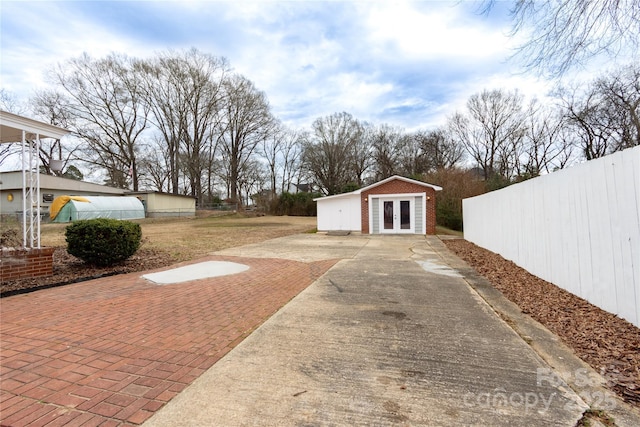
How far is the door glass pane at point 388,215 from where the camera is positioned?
56.9ft

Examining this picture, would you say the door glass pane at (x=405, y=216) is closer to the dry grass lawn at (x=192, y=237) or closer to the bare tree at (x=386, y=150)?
the dry grass lawn at (x=192, y=237)

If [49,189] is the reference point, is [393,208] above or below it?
below

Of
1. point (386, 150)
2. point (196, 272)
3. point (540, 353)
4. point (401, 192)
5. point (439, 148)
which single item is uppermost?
point (386, 150)

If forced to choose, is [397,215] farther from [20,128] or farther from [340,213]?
[20,128]

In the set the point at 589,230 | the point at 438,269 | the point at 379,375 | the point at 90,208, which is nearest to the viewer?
the point at 379,375

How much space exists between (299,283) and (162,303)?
2.31 metres

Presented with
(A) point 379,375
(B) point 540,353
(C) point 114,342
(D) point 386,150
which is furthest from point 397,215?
(D) point 386,150

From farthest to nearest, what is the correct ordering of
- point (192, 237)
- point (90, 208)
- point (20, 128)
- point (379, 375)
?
point (90, 208) < point (192, 237) < point (20, 128) < point (379, 375)

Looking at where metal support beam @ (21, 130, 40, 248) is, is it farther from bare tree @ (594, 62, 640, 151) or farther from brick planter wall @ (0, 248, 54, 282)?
bare tree @ (594, 62, 640, 151)

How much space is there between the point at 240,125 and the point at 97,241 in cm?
3956

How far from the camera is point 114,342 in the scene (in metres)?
3.19

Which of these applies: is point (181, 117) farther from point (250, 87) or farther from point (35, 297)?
point (35, 297)

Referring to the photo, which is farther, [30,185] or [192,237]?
[192,237]

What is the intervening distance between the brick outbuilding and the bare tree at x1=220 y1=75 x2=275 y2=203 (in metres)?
28.7
